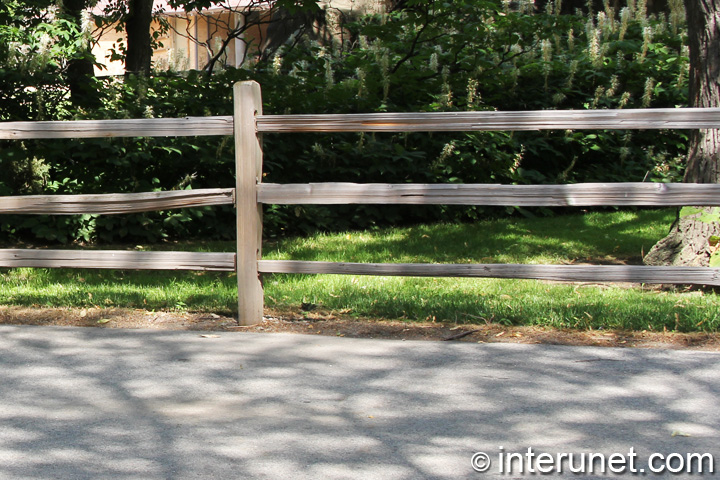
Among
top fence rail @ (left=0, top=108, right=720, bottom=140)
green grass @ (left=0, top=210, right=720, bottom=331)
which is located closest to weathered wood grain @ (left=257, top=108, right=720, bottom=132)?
Answer: top fence rail @ (left=0, top=108, right=720, bottom=140)

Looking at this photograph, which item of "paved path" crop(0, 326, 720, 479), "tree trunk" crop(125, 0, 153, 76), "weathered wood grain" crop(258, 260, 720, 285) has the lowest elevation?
"paved path" crop(0, 326, 720, 479)

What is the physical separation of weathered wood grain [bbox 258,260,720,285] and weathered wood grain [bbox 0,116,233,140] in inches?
38.0

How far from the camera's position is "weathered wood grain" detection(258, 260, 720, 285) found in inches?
200

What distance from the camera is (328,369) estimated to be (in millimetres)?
4480

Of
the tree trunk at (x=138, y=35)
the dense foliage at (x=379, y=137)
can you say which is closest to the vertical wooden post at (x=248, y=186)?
the dense foliage at (x=379, y=137)

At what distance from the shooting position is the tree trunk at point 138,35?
11406mm

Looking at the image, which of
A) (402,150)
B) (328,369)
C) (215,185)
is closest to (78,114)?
(215,185)

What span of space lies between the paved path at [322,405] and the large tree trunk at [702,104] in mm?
2183

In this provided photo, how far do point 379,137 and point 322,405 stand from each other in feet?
22.1

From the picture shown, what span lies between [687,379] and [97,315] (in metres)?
3.81

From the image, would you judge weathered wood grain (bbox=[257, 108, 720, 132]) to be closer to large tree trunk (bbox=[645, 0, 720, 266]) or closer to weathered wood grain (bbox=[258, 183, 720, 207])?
weathered wood grain (bbox=[258, 183, 720, 207])

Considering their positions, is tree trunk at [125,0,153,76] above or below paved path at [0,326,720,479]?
above

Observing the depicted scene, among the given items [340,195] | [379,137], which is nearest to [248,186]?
[340,195]

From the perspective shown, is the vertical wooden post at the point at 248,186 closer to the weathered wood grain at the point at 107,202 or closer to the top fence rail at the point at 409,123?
the top fence rail at the point at 409,123
